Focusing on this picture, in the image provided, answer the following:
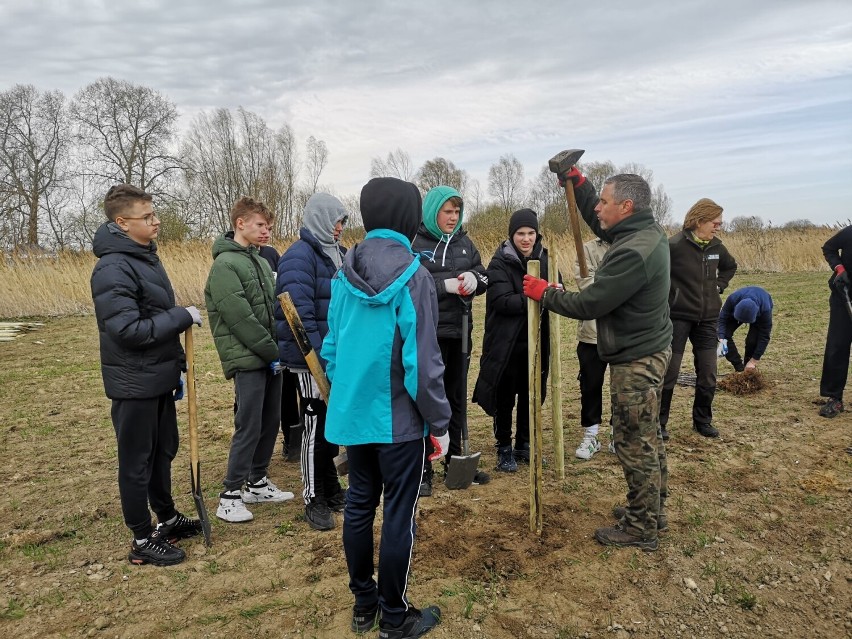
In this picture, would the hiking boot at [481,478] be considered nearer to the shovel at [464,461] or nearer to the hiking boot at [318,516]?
the shovel at [464,461]

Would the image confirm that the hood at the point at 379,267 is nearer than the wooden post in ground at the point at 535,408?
Yes

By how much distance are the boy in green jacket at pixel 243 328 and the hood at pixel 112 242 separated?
60 cm

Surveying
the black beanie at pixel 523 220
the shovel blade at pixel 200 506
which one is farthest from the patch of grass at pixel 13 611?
the black beanie at pixel 523 220

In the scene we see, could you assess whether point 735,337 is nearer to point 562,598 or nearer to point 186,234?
point 562,598

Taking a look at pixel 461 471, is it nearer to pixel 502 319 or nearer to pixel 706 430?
pixel 502 319

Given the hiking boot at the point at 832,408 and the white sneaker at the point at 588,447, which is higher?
the hiking boot at the point at 832,408

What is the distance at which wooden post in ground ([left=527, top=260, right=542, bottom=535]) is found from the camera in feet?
11.4

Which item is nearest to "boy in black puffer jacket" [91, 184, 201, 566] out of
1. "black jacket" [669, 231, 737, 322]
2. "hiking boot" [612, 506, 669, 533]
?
"hiking boot" [612, 506, 669, 533]

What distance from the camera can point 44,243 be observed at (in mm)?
23078

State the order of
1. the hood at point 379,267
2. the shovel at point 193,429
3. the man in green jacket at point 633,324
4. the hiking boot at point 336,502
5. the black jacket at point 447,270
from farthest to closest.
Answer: the black jacket at point 447,270 → the hiking boot at point 336,502 → the shovel at point 193,429 → the man in green jacket at point 633,324 → the hood at point 379,267

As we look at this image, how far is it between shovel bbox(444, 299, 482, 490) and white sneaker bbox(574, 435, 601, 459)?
3.74 feet

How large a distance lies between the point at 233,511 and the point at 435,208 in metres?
2.56

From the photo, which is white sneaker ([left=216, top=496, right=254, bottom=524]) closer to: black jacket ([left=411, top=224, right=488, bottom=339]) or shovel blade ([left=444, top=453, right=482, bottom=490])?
shovel blade ([left=444, top=453, right=482, bottom=490])

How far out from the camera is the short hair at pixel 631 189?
3246 millimetres
